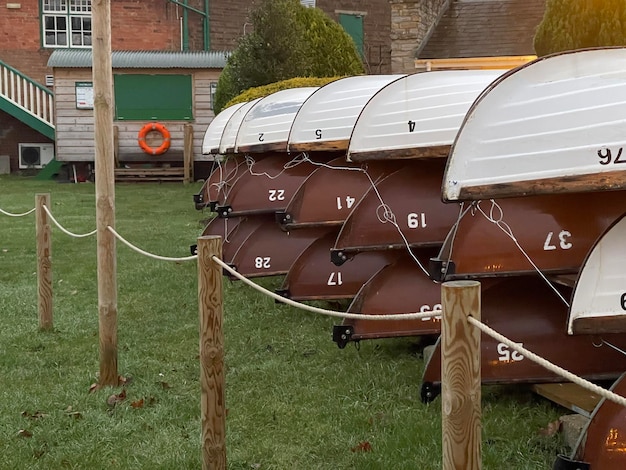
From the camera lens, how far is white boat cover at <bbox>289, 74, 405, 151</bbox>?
6.61 m

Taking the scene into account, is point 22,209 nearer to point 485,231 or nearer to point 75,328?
point 75,328

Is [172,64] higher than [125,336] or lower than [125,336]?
higher

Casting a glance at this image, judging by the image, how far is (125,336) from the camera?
6477 millimetres

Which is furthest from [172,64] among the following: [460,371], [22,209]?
[460,371]

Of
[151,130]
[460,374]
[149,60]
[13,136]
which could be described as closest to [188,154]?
[151,130]

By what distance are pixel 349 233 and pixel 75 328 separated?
2398 mm

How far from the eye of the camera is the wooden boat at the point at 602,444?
3.14 m

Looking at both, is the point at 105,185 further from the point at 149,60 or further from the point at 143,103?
the point at 149,60

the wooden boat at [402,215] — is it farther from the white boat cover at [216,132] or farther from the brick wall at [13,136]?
the brick wall at [13,136]

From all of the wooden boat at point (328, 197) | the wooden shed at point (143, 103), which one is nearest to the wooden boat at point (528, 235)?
the wooden boat at point (328, 197)

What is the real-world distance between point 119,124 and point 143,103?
2.50ft

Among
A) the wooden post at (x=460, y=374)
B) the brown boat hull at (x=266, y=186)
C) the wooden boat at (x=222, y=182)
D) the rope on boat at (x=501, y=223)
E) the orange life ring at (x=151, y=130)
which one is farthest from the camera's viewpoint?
the orange life ring at (x=151, y=130)

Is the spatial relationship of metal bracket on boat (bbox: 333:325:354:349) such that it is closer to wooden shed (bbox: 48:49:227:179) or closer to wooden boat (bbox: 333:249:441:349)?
wooden boat (bbox: 333:249:441:349)

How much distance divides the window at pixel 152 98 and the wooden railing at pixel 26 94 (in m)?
2.75
